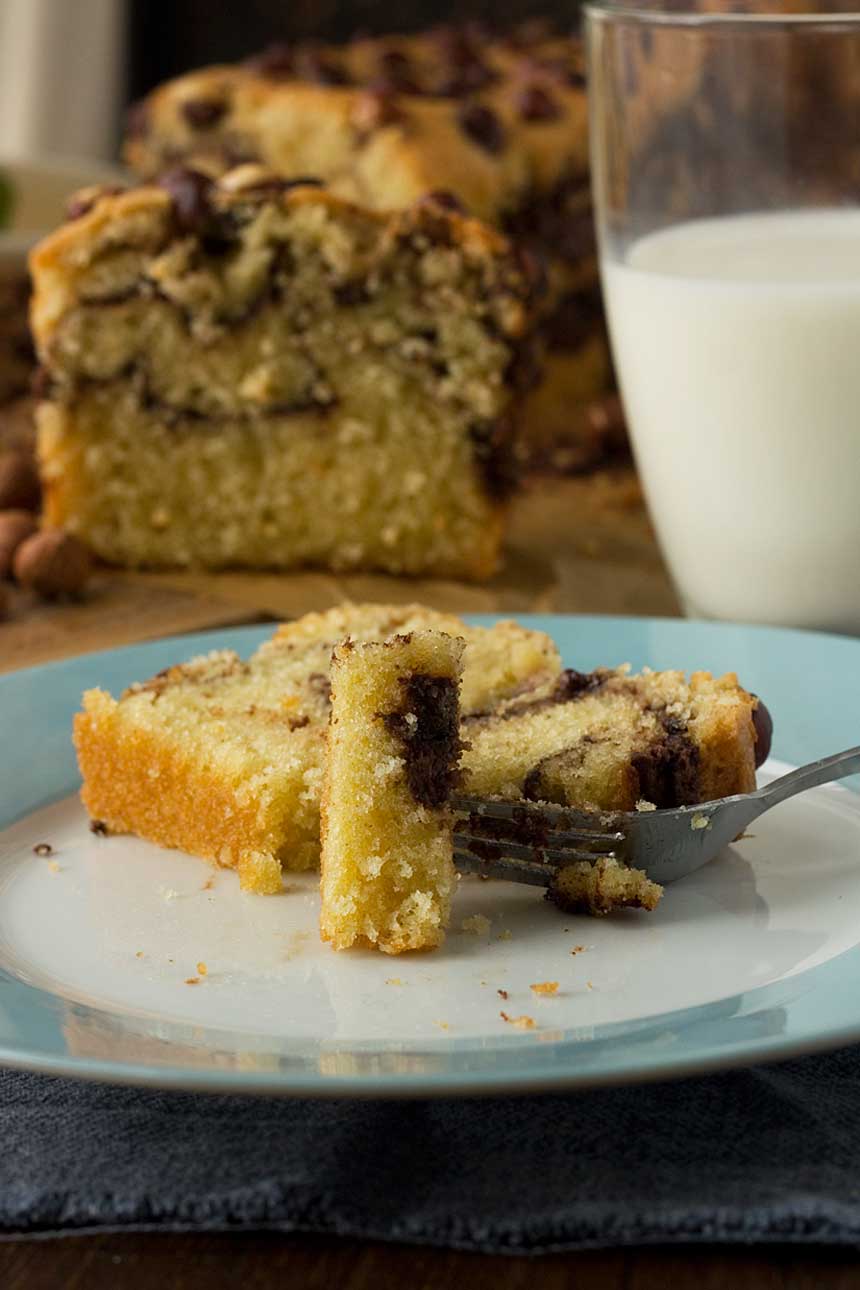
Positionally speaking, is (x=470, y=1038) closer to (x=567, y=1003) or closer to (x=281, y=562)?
(x=567, y=1003)

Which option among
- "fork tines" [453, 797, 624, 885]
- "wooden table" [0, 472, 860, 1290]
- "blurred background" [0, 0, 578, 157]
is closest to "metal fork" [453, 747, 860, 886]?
"fork tines" [453, 797, 624, 885]

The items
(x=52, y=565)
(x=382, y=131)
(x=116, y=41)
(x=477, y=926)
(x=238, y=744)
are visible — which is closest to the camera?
(x=477, y=926)

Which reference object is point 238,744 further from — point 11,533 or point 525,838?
point 11,533

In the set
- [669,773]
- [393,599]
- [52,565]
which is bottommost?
[393,599]

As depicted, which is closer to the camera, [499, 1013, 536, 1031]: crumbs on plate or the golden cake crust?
[499, 1013, 536, 1031]: crumbs on plate

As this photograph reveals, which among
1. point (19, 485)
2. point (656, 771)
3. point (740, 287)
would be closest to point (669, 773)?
point (656, 771)

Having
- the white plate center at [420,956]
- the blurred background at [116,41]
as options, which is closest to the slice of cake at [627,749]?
the white plate center at [420,956]

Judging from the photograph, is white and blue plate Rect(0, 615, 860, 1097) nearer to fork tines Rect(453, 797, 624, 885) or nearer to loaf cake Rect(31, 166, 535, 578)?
fork tines Rect(453, 797, 624, 885)
